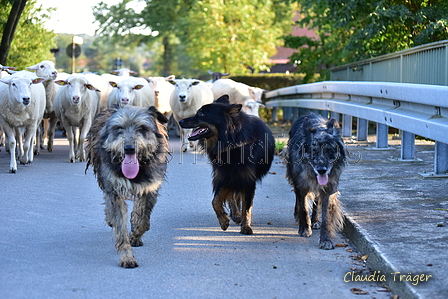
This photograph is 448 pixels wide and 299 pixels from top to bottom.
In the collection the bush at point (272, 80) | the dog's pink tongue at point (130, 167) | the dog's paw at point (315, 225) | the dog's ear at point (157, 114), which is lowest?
the dog's paw at point (315, 225)

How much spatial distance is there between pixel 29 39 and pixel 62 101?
16234mm

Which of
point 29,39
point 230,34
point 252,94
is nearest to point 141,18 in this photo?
point 230,34

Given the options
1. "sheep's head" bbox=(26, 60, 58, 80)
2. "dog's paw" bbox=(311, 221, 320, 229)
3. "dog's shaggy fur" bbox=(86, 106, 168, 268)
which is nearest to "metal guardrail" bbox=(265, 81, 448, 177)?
"dog's paw" bbox=(311, 221, 320, 229)

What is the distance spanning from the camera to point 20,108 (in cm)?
1340

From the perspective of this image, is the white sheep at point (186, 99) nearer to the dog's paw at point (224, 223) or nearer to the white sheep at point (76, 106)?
the white sheep at point (76, 106)

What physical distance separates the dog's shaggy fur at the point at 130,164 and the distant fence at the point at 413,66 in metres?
6.30

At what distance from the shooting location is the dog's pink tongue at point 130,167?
20.9ft

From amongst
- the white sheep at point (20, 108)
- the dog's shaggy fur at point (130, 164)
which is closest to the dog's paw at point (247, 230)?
the dog's shaggy fur at point (130, 164)

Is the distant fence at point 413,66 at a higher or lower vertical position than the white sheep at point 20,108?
higher

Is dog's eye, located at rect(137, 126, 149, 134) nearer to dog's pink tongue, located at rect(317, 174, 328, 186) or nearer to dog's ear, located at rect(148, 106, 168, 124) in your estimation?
dog's ear, located at rect(148, 106, 168, 124)

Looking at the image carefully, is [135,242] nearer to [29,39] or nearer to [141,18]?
[29,39]

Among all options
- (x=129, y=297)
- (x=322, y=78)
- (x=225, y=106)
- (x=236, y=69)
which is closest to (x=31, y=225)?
(x=225, y=106)

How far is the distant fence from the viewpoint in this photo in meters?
11.6

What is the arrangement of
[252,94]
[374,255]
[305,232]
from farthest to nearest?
1. [252,94]
2. [305,232]
3. [374,255]
